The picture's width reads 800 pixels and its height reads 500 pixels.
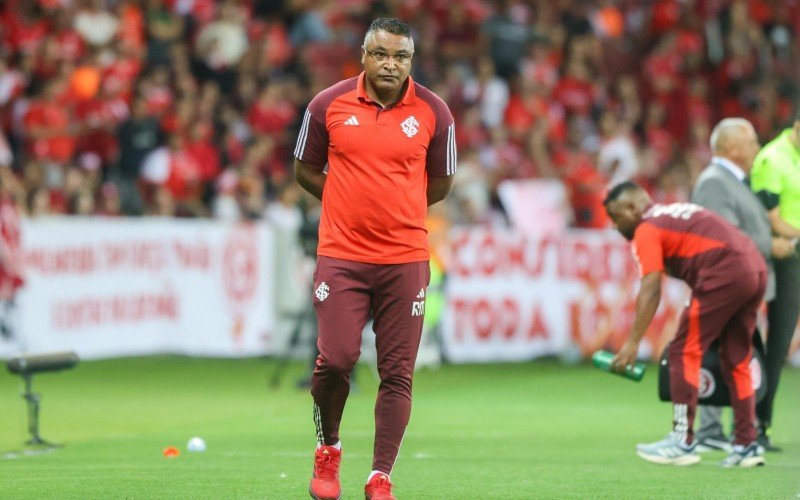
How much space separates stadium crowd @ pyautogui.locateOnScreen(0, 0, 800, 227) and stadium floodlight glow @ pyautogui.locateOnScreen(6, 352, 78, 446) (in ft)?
22.0

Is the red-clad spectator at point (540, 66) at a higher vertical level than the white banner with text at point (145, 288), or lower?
higher

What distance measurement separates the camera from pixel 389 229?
24.5 ft

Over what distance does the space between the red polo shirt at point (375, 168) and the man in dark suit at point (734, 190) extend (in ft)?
11.1

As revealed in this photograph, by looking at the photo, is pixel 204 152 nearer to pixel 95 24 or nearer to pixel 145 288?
pixel 95 24

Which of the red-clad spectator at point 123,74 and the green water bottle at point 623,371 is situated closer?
the green water bottle at point 623,371

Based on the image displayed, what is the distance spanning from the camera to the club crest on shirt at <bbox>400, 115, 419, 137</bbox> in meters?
7.46

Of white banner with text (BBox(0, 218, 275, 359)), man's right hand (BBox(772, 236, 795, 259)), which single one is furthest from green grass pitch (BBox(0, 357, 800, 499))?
man's right hand (BBox(772, 236, 795, 259))

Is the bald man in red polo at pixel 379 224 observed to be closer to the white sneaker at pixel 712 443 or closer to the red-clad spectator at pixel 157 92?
the white sneaker at pixel 712 443

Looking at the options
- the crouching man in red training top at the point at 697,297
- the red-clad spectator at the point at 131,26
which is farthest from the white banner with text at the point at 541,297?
the crouching man in red training top at the point at 697,297

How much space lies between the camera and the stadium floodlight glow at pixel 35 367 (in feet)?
35.0

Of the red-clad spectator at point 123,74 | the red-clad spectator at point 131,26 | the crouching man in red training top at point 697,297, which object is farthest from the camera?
the red-clad spectator at point 131,26

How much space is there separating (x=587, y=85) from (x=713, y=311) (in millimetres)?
14517

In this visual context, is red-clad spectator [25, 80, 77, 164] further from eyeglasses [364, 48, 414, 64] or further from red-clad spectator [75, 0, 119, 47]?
eyeglasses [364, 48, 414, 64]

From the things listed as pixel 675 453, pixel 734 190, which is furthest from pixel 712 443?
pixel 734 190
